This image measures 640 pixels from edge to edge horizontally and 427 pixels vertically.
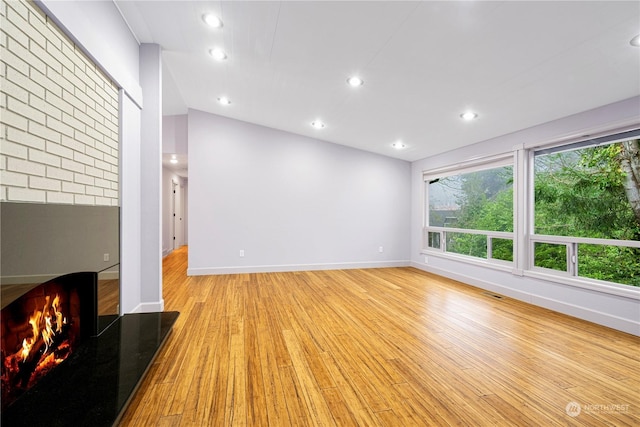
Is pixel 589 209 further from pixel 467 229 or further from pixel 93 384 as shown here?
pixel 93 384

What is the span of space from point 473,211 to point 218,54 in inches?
173

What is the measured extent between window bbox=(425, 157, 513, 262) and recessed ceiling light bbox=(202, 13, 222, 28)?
397 centimetres

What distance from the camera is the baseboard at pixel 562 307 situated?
2800 millimetres

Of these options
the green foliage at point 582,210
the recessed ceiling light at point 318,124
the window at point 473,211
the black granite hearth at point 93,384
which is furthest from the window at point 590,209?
the black granite hearth at point 93,384

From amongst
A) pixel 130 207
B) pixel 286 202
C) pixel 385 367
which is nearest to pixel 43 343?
pixel 130 207

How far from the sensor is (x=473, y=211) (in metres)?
4.89

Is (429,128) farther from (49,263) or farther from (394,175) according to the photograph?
(49,263)

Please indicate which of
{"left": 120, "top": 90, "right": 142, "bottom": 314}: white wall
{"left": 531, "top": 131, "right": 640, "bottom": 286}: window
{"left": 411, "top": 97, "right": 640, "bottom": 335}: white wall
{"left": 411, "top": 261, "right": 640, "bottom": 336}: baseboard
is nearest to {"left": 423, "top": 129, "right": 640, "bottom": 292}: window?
{"left": 531, "top": 131, "right": 640, "bottom": 286}: window

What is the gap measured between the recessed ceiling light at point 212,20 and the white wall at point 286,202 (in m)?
2.67

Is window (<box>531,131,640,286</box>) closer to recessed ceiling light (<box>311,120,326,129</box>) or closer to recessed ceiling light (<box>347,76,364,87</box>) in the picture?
recessed ceiling light (<box>347,76,364,87</box>)

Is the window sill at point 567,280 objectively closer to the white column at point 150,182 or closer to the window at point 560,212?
the window at point 560,212

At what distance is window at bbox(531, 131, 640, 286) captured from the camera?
9.82 ft

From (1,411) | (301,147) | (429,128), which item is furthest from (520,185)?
(1,411)

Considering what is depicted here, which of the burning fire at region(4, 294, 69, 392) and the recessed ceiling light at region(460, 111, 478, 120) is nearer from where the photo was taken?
the burning fire at region(4, 294, 69, 392)
